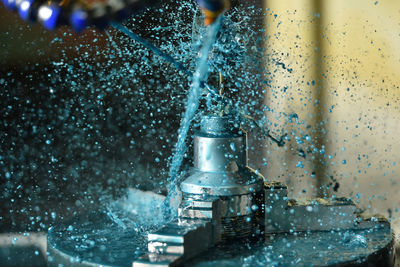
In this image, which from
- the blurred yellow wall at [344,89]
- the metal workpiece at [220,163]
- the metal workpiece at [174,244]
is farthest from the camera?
the blurred yellow wall at [344,89]

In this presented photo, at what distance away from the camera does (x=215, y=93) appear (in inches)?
33.9

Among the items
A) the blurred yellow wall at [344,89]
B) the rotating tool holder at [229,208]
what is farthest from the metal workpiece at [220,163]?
the blurred yellow wall at [344,89]

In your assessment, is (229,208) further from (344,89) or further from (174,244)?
(344,89)

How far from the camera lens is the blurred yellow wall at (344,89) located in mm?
1452

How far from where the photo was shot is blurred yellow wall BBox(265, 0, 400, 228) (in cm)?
145

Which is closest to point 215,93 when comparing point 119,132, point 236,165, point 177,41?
point 236,165

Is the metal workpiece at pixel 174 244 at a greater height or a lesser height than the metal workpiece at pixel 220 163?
lesser

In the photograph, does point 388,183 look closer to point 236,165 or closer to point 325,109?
point 325,109

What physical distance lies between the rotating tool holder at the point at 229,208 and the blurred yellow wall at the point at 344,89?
62cm

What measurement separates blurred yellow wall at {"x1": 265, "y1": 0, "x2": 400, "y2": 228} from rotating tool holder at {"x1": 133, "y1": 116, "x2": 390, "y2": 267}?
2.04ft

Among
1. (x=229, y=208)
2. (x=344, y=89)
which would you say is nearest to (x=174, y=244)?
(x=229, y=208)

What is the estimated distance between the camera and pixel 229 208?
808 millimetres

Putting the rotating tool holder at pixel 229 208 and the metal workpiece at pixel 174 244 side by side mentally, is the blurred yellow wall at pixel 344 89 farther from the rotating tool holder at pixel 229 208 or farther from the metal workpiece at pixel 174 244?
the metal workpiece at pixel 174 244

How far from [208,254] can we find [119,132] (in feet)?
2.50
